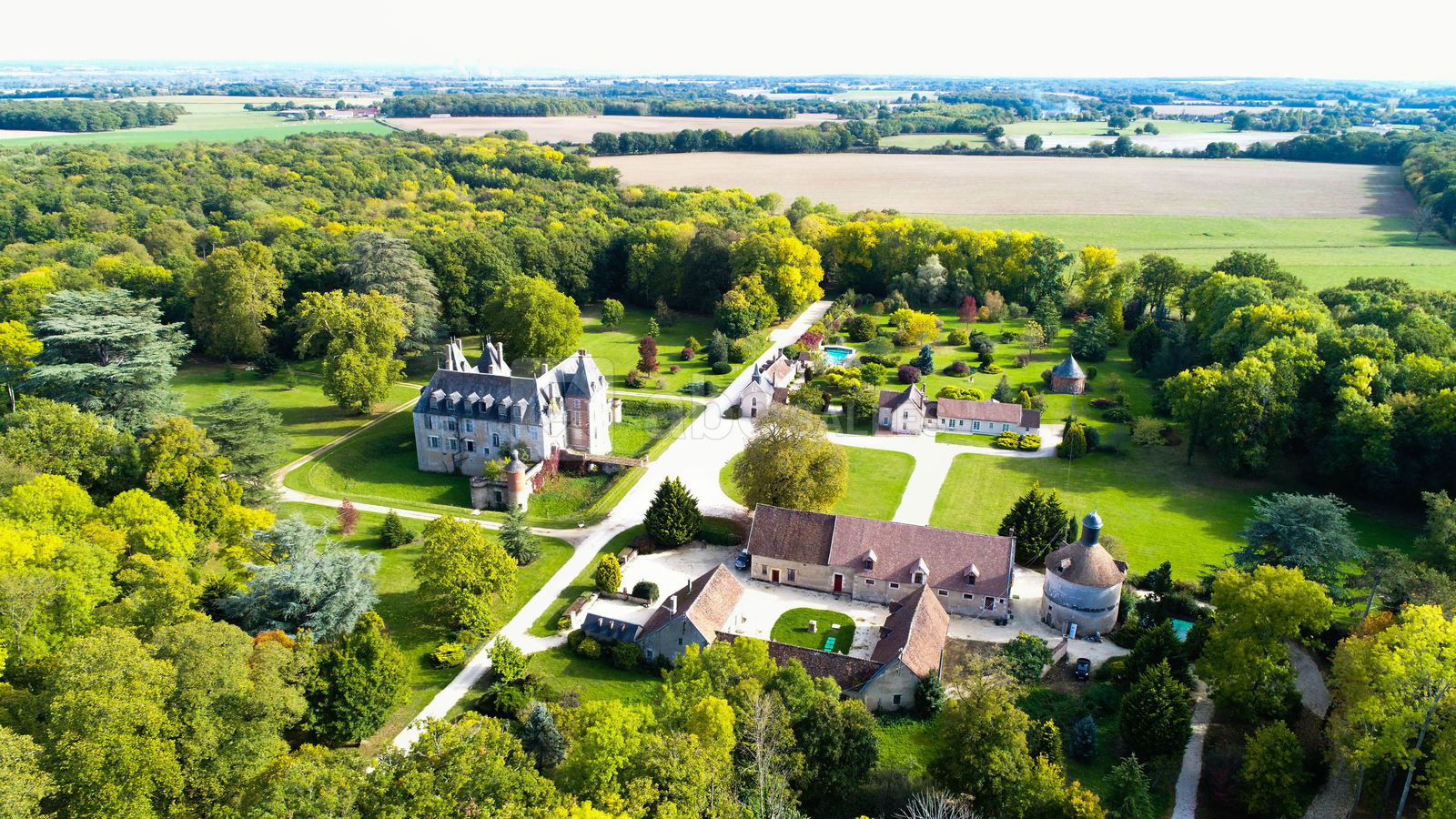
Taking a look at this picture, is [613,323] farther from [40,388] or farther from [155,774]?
[155,774]

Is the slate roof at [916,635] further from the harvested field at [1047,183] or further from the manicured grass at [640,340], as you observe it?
the harvested field at [1047,183]

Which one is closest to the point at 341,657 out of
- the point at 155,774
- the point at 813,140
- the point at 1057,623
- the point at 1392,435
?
the point at 155,774

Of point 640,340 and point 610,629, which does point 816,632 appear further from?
point 640,340

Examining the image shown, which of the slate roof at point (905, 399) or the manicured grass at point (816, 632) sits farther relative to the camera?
the slate roof at point (905, 399)

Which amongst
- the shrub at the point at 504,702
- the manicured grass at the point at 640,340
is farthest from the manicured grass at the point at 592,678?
the manicured grass at the point at 640,340

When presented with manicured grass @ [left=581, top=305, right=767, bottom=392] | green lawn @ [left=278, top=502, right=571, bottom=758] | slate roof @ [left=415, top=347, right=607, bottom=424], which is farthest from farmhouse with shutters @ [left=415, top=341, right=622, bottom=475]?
manicured grass @ [left=581, top=305, right=767, bottom=392]

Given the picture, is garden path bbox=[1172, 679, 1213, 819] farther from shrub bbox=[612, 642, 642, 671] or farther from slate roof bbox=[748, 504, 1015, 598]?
shrub bbox=[612, 642, 642, 671]
